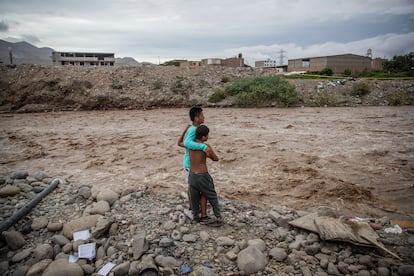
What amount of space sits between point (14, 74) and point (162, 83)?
9.23 metres

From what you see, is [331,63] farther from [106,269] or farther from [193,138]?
[106,269]

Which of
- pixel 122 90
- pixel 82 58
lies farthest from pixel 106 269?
pixel 82 58

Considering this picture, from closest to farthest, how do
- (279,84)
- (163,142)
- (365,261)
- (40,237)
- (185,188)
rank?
(365,261) < (40,237) < (185,188) < (163,142) < (279,84)

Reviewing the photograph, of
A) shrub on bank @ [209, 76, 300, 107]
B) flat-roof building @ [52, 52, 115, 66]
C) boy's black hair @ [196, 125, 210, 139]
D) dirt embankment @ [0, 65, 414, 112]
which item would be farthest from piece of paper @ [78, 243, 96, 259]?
flat-roof building @ [52, 52, 115, 66]

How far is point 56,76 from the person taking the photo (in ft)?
53.1

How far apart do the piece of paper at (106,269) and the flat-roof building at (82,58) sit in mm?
48006

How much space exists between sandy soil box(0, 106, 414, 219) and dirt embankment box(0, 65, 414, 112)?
14.9 feet

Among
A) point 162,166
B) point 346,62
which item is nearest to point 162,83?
point 162,166

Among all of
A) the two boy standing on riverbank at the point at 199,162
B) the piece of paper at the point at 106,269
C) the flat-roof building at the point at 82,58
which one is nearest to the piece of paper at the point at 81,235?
the piece of paper at the point at 106,269

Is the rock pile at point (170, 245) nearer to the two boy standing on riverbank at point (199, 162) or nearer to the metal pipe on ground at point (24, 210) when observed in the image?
the metal pipe on ground at point (24, 210)

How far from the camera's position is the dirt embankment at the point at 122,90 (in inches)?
581

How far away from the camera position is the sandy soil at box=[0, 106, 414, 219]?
398 cm

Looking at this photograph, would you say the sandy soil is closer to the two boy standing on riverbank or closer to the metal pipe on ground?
the metal pipe on ground

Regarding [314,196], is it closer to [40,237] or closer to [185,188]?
[185,188]
